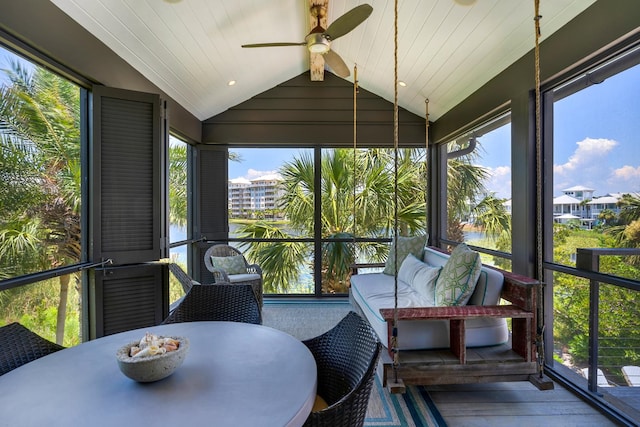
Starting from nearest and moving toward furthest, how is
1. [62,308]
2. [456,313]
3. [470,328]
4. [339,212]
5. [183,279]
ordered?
[456,313] < [470,328] < [62,308] < [183,279] < [339,212]

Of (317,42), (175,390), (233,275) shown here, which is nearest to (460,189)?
(317,42)

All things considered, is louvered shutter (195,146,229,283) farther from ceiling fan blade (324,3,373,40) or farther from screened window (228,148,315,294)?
ceiling fan blade (324,3,373,40)

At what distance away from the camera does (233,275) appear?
4051 millimetres

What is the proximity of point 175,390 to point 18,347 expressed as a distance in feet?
2.91

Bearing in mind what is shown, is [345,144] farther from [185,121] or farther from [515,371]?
[515,371]

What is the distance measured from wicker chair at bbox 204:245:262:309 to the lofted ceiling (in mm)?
1900

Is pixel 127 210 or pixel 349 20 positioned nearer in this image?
pixel 349 20

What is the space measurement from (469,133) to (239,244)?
3.51m

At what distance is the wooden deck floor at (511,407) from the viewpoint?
2080 mm

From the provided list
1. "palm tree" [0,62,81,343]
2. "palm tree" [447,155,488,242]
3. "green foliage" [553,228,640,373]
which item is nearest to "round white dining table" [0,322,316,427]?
"palm tree" [0,62,81,343]

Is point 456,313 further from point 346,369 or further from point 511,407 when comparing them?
point 346,369

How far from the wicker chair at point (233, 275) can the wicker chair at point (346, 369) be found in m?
2.06

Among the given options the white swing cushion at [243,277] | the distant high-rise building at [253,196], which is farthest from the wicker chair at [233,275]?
the distant high-rise building at [253,196]

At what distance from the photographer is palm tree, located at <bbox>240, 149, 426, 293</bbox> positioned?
5035 mm
